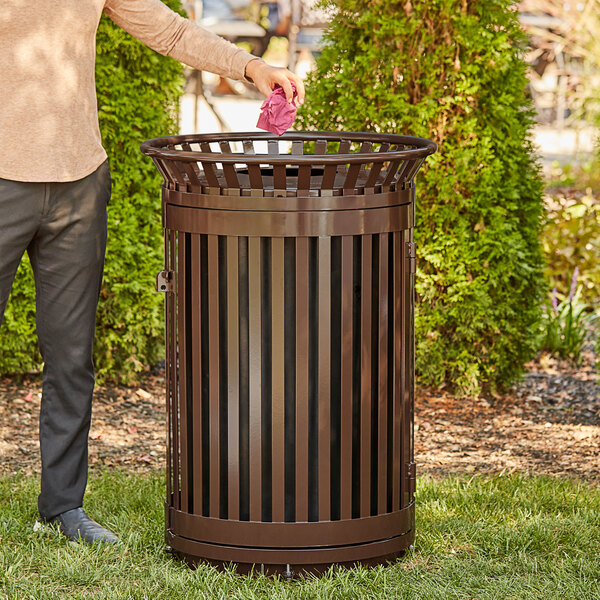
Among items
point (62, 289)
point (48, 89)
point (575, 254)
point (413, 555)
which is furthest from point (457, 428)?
point (48, 89)

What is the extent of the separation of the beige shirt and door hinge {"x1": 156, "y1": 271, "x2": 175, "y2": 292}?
39 cm

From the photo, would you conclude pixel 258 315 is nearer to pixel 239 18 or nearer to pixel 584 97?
pixel 584 97

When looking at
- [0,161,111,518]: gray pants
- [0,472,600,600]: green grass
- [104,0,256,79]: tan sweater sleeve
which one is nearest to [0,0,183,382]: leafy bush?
[0,472,600,600]: green grass

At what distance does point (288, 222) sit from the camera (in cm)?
277

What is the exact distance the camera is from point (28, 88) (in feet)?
9.62

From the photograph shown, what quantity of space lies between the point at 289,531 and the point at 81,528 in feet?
2.54

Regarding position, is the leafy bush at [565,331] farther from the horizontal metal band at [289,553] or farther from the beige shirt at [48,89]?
the beige shirt at [48,89]

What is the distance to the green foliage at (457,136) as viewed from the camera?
15.0 ft

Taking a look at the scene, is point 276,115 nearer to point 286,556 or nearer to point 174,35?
point 174,35

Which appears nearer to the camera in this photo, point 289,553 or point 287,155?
point 287,155

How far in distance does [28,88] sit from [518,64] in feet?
8.20

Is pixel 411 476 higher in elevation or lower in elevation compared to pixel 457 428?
higher

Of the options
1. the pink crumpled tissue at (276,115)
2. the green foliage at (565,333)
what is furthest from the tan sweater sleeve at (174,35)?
the green foliage at (565,333)

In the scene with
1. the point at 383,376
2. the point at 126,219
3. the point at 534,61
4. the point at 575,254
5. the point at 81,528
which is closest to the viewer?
the point at 383,376
